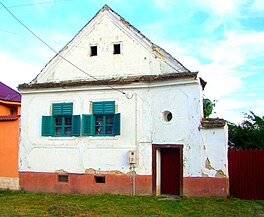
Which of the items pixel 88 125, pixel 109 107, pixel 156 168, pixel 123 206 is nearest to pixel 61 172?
pixel 88 125

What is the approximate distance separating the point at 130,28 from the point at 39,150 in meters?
6.64

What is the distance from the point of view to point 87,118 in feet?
50.6

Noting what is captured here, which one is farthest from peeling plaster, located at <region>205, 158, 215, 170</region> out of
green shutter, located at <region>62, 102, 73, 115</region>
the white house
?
green shutter, located at <region>62, 102, 73, 115</region>

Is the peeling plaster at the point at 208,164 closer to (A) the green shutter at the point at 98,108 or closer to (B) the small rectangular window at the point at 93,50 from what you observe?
(A) the green shutter at the point at 98,108

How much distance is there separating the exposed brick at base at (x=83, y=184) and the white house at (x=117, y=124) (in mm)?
40

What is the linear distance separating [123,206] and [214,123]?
4.41m

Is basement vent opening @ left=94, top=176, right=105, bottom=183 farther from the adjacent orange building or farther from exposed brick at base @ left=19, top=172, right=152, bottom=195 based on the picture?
the adjacent orange building

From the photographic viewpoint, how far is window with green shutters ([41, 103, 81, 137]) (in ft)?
52.1

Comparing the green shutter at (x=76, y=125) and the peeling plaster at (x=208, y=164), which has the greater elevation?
the green shutter at (x=76, y=125)

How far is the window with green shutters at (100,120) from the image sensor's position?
49.6 ft

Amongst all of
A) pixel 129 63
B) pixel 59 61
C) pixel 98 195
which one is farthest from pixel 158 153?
pixel 59 61

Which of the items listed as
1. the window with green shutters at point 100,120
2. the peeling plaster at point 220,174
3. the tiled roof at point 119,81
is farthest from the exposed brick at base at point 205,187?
the tiled roof at point 119,81

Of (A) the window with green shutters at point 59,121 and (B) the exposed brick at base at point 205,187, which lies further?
(A) the window with green shutters at point 59,121

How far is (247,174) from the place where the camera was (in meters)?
13.4
